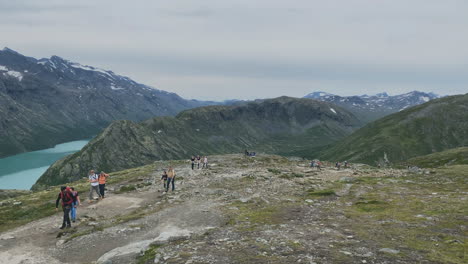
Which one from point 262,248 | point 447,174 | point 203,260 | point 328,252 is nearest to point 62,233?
point 203,260

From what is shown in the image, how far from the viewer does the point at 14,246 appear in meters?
23.2

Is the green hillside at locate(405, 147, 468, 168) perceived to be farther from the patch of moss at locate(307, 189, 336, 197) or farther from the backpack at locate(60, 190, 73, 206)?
the backpack at locate(60, 190, 73, 206)

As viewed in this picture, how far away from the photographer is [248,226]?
76.0ft

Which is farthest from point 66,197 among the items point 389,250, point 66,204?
point 389,250

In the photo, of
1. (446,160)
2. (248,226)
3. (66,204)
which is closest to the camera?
(248,226)

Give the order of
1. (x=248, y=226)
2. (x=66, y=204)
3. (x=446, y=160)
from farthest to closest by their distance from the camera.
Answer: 1. (x=446, y=160)
2. (x=66, y=204)
3. (x=248, y=226)

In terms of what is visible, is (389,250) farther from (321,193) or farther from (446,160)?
(446,160)

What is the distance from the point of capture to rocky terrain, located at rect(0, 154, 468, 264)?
17.3 meters

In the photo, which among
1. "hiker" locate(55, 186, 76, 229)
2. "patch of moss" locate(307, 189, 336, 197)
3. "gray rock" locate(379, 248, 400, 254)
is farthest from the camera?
"patch of moss" locate(307, 189, 336, 197)

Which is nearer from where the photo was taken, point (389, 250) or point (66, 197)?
point (389, 250)

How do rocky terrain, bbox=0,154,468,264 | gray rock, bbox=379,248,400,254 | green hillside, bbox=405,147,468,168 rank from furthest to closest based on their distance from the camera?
green hillside, bbox=405,147,468,168 → rocky terrain, bbox=0,154,468,264 → gray rock, bbox=379,248,400,254

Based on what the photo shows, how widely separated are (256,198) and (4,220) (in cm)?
2585

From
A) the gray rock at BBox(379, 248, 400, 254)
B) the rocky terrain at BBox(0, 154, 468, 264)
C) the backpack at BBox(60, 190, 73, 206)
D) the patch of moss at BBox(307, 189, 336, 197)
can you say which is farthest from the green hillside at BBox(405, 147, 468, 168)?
the backpack at BBox(60, 190, 73, 206)

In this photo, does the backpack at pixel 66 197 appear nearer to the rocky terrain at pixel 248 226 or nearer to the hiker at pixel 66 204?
the hiker at pixel 66 204
